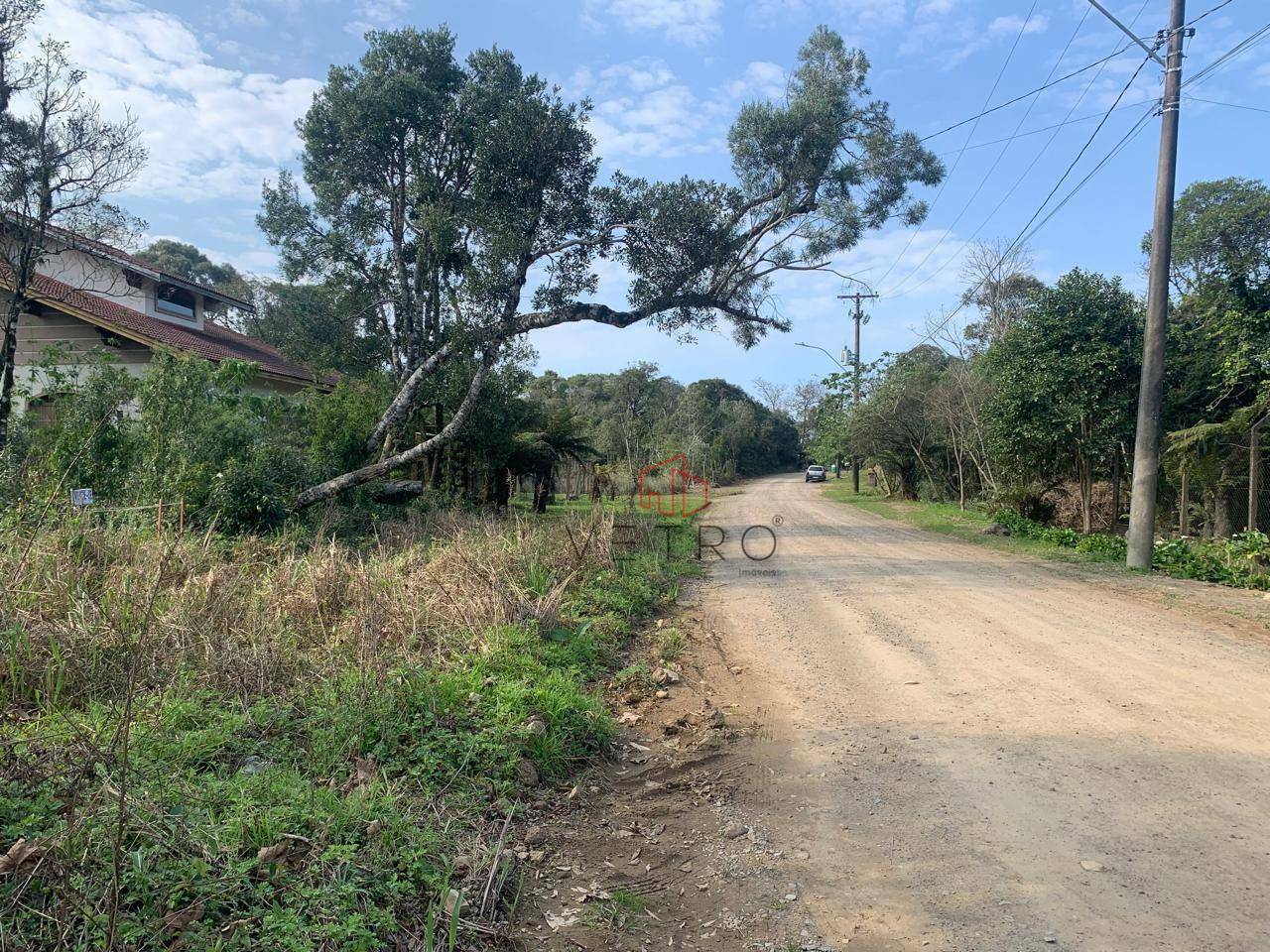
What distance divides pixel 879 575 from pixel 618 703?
638cm

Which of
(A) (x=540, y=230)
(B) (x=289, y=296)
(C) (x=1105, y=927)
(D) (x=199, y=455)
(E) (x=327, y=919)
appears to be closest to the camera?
(E) (x=327, y=919)

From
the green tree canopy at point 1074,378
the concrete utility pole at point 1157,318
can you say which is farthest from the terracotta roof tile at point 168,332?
the green tree canopy at point 1074,378

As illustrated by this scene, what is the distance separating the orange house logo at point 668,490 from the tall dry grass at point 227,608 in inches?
562

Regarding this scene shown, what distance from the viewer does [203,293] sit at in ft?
70.0

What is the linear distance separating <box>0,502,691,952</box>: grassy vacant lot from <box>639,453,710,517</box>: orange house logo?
15056 millimetres

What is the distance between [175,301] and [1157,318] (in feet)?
77.5

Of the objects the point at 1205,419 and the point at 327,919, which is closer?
the point at 327,919

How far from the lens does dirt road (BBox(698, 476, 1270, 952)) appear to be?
2896 millimetres

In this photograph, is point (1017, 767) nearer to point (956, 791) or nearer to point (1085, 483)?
point (956, 791)

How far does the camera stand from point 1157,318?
11117 millimetres

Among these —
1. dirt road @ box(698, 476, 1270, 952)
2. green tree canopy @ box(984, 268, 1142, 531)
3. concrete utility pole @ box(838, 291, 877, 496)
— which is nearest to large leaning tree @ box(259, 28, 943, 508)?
green tree canopy @ box(984, 268, 1142, 531)

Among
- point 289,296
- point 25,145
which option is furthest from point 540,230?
point 289,296

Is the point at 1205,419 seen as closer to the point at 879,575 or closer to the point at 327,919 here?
the point at 879,575

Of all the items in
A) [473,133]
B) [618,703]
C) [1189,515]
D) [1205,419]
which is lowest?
[618,703]
